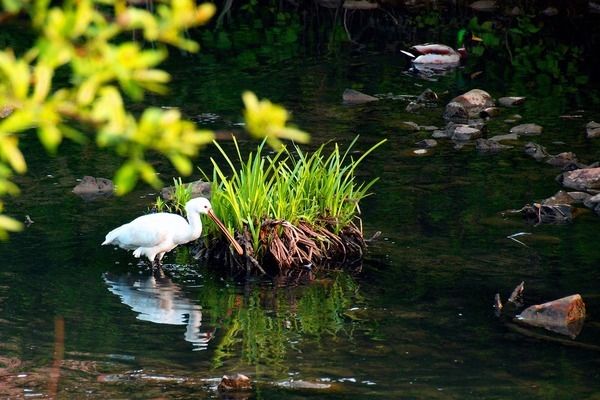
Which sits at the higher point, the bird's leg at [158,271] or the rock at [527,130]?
the rock at [527,130]

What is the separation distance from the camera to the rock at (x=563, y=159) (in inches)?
547

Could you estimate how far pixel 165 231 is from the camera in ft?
32.3

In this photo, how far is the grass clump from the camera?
9883 millimetres

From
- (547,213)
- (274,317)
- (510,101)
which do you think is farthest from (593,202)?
(510,101)

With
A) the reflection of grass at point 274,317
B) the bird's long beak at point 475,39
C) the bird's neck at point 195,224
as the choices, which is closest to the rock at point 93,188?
the bird's neck at point 195,224

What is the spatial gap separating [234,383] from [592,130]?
32.3 feet

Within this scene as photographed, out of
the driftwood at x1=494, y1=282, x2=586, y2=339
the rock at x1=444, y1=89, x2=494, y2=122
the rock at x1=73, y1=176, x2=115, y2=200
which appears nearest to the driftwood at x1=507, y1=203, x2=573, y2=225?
the driftwood at x1=494, y1=282, x2=586, y2=339

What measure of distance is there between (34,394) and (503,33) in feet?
67.4

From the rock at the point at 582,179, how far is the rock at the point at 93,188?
5380 millimetres

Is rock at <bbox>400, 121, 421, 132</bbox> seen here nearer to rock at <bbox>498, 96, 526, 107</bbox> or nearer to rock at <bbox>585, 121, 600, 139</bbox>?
rock at <bbox>498, 96, 526, 107</bbox>

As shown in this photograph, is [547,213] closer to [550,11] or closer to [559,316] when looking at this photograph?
[559,316]

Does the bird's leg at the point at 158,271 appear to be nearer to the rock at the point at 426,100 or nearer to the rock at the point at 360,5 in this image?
the rock at the point at 426,100

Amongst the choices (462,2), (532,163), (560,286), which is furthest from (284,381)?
(462,2)

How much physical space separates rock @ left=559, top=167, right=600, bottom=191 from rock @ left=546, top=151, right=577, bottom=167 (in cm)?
75
